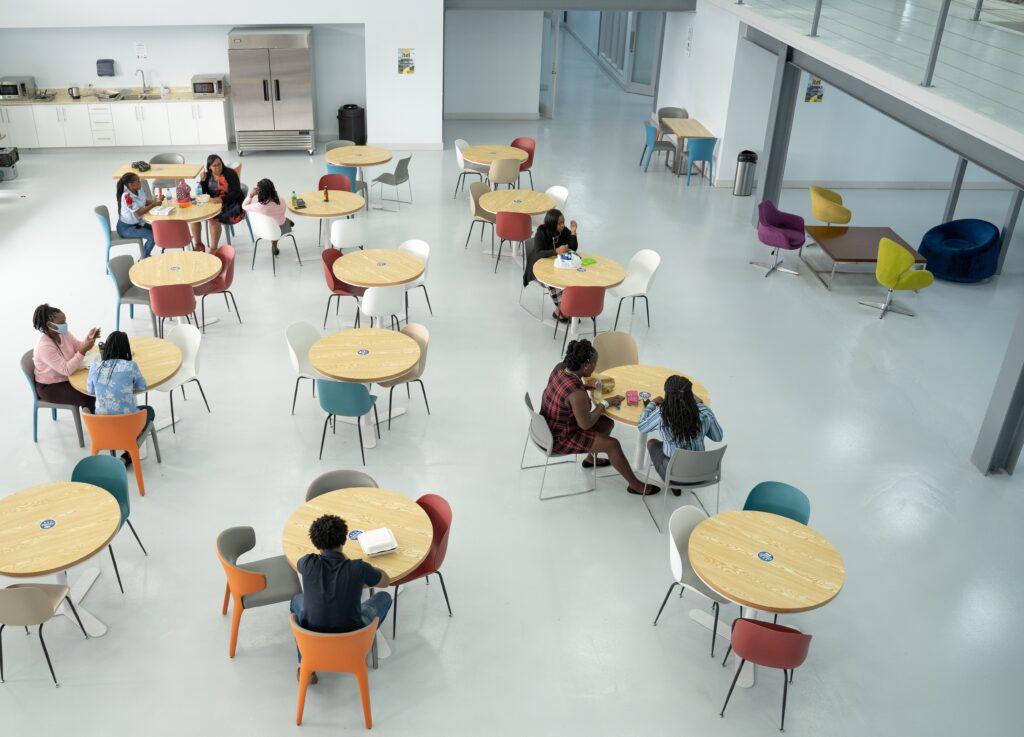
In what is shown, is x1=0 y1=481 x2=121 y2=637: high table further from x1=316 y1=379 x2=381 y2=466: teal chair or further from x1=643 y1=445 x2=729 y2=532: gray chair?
x1=643 y1=445 x2=729 y2=532: gray chair

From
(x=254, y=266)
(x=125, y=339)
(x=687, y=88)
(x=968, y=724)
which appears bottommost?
(x=968, y=724)

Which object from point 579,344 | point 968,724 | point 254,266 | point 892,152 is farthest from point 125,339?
point 892,152

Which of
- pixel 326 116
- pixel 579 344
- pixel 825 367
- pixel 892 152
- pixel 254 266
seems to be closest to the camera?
pixel 579 344

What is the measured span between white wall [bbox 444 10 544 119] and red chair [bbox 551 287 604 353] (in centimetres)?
993

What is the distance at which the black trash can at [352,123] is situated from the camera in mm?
14789

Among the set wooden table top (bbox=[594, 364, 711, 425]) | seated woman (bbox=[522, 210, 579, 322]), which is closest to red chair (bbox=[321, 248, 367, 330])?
seated woman (bbox=[522, 210, 579, 322])

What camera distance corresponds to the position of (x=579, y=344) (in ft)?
20.5

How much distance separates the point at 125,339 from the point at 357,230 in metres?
3.66

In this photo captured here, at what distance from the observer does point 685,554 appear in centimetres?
529

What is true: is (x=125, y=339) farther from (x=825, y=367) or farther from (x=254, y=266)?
(x=825, y=367)

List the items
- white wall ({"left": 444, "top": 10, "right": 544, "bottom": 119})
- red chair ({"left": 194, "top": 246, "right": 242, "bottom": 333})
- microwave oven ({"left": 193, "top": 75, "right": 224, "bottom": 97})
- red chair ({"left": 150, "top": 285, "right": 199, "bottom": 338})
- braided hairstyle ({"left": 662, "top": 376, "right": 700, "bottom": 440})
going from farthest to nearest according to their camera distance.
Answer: white wall ({"left": 444, "top": 10, "right": 544, "bottom": 119}) → microwave oven ({"left": 193, "top": 75, "right": 224, "bottom": 97}) → red chair ({"left": 194, "top": 246, "right": 242, "bottom": 333}) → red chair ({"left": 150, "top": 285, "right": 199, "bottom": 338}) → braided hairstyle ({"left": 662, "top": 376, "right": 700, "bottom": 440})

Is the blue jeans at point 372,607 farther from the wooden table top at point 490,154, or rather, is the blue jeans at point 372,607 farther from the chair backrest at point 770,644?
the wooden table top at point 490,154

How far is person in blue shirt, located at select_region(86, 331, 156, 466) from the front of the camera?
6.16 m

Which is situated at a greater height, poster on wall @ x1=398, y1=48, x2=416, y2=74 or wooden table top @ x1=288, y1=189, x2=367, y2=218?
poster on wall @ x1=398, y1=48, x2=416, y2=74
